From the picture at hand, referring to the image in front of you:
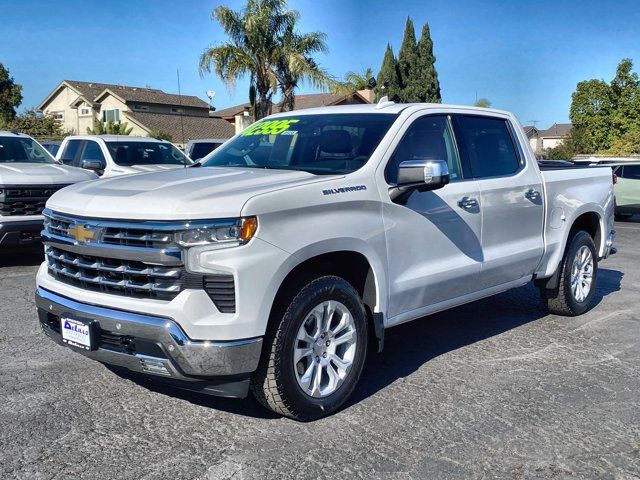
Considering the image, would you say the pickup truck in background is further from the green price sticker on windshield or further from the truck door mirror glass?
the truck door mirror glass

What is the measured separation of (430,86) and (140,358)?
156ft

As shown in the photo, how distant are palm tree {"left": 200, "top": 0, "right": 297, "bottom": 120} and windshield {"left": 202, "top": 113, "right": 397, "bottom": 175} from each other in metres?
21.9

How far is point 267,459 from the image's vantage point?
11.7ft

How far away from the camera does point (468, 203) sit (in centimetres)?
506

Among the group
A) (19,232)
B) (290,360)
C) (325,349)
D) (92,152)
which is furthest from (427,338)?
(92,152)

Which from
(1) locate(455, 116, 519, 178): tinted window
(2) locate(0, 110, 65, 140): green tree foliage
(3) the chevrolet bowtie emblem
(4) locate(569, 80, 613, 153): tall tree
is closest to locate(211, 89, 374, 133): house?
(2) locate(0, 110, 65, 140): green tree foliage

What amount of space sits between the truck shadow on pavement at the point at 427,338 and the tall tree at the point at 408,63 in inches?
1673

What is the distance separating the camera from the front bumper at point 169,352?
350 cm

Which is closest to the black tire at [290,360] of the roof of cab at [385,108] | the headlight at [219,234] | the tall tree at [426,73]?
the headlight at [219,234]

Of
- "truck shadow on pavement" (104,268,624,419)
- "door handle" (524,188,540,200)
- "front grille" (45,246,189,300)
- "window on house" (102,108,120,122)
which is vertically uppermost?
"window on house" (102,108,120,122)

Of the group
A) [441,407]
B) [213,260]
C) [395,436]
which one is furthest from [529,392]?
[213,260]

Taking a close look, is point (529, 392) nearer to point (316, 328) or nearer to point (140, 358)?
point (316, 328)

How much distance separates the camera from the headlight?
3.52 meters

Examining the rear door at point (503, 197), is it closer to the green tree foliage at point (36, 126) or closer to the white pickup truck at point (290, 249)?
the white pickup truck at point (290, 249)
